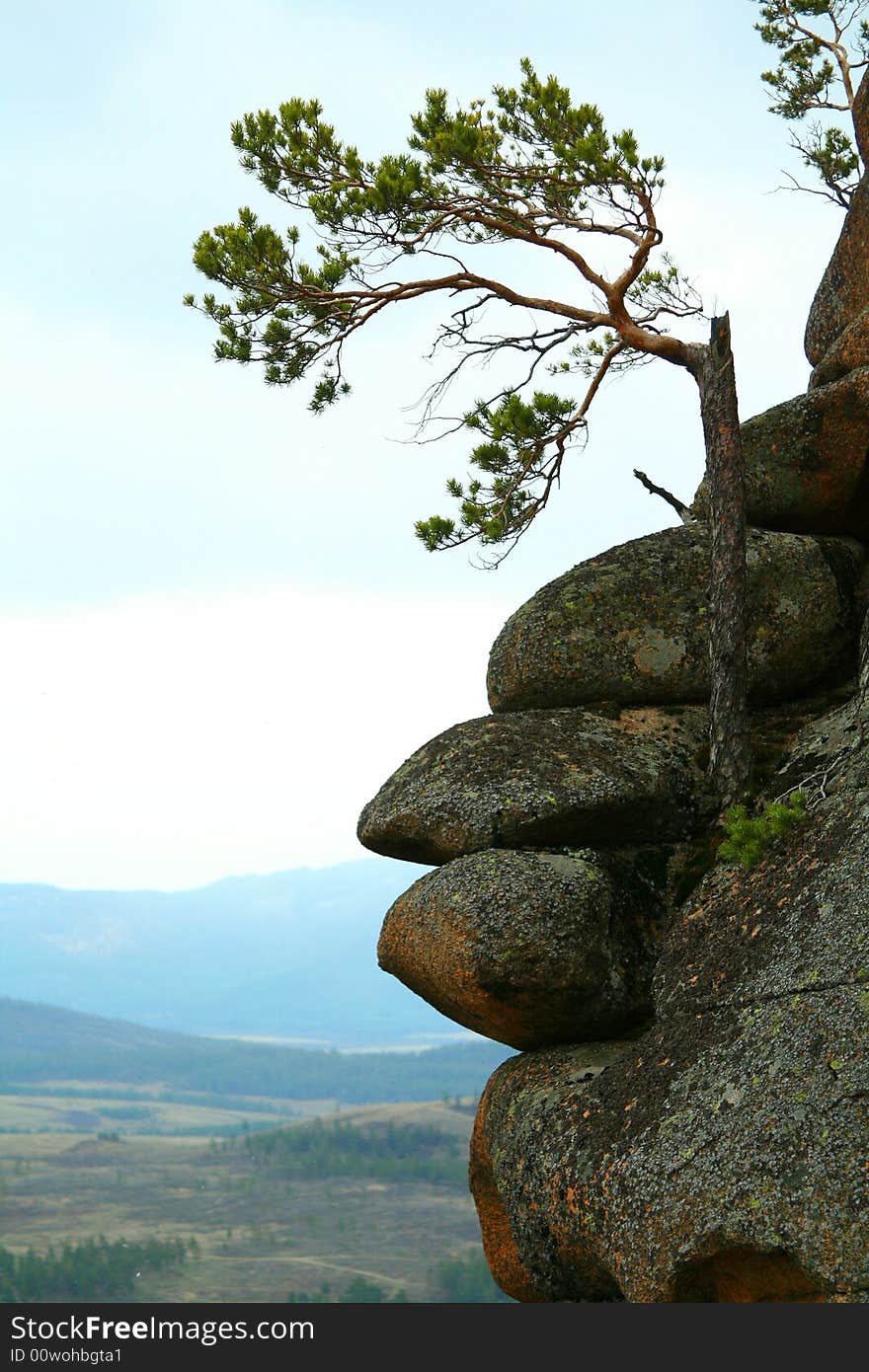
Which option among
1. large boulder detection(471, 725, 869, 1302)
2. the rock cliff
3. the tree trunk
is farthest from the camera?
the tree trunk

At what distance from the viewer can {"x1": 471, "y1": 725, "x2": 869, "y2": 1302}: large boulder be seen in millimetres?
10680

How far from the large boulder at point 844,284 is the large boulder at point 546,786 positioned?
9.76m

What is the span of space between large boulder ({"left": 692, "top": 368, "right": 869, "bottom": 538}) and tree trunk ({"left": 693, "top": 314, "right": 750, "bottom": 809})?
2521 millimetres

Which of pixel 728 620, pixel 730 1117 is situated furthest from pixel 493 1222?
pixel 728 620

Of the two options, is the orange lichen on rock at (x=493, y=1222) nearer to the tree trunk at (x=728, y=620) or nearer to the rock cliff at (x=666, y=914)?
the rock cliff at (x=666, y=914)

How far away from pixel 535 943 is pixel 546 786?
2278 millimetres

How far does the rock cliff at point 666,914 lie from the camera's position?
36.9 feet

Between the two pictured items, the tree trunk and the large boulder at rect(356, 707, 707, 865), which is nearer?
the large boulder at rect(356, 707, 707, 865)

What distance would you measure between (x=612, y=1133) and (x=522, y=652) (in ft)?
24.1

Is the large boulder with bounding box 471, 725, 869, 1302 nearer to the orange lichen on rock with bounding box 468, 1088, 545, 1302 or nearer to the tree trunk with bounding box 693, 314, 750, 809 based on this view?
the orange lichen on rock with bounding box 468, 1088, 545, 1302

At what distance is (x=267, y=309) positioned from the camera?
18672 mm

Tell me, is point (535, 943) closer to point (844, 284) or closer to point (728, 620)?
point (728, 620)

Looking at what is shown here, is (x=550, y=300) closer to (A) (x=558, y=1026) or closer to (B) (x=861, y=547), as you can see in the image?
(B) (x=861, y=547)

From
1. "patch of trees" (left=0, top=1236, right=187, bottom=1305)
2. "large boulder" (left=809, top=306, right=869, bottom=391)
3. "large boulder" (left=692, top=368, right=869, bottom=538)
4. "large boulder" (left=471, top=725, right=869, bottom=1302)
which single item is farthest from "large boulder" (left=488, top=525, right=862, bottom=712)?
"patch of trees" (left=0, top=1236, right=187, bottom=1305)
